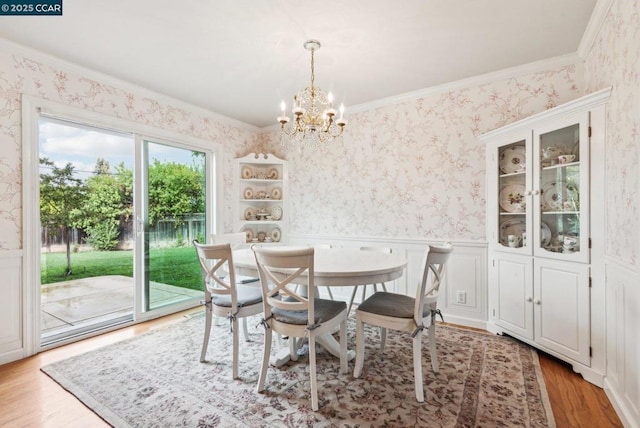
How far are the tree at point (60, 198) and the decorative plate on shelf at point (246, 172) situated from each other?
1879mm

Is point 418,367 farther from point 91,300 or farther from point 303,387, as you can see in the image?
point 91,300

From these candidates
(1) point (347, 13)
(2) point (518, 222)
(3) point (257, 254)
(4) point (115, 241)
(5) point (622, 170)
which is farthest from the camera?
(4) point (115, 241)

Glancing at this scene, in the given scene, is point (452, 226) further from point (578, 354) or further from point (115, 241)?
point (115, 241)

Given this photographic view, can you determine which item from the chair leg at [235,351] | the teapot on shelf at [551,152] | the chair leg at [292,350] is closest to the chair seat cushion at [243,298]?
the chair leg at [235,351]

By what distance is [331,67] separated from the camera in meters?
2.71

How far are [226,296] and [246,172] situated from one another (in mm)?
2435

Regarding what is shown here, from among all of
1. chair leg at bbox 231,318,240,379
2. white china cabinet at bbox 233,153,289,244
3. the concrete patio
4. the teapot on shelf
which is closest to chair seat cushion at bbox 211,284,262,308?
chair leg at bbox 231,318,240,379

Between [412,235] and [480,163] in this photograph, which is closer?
[480,163]

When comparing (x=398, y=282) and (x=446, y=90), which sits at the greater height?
(x=446, y=90)

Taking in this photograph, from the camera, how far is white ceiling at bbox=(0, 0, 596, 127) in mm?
1930

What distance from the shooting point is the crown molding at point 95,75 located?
2.33 m

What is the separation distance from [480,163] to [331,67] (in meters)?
1.75

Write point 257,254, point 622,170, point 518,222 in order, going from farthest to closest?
point 518,222
point 257,254
point 622,170

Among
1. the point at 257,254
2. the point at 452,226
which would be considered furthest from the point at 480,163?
the point at 257,254
